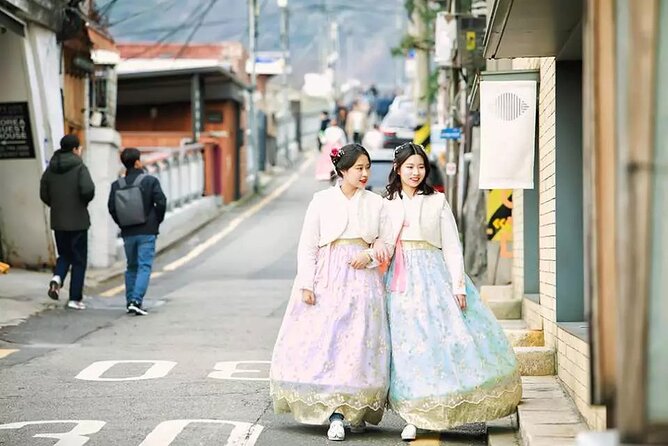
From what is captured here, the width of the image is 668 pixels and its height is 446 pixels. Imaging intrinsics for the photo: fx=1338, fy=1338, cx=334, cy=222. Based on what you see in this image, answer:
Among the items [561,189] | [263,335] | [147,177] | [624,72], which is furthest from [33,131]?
[624,72]

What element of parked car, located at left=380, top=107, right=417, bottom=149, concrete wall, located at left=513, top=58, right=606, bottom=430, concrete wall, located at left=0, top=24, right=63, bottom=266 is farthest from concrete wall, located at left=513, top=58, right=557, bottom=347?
parked car, located at left=380, top=107, right=417, bottom=149

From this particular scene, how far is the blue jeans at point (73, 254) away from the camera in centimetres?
1571

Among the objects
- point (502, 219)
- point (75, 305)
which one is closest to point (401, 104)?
point (502, 219)

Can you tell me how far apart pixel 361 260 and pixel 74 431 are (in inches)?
83.9

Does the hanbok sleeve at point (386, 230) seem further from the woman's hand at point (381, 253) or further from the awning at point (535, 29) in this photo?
the awning at point (535, 29)

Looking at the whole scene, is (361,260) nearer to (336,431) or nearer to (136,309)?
(336,431)

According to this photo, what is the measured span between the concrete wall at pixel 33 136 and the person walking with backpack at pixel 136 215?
157 inches

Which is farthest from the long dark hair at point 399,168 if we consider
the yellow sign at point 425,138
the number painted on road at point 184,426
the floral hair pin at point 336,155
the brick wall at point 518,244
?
the yellow sign at point 425,138

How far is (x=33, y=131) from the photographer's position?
19094mm

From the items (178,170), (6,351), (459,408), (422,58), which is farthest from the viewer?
(422,58)

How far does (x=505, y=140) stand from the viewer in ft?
38.2

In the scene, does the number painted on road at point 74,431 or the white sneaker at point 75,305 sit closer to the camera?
the number painted on road at point 74,431

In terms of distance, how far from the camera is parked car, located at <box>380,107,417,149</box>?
3741 centimetres

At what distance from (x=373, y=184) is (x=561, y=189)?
15.2 m
